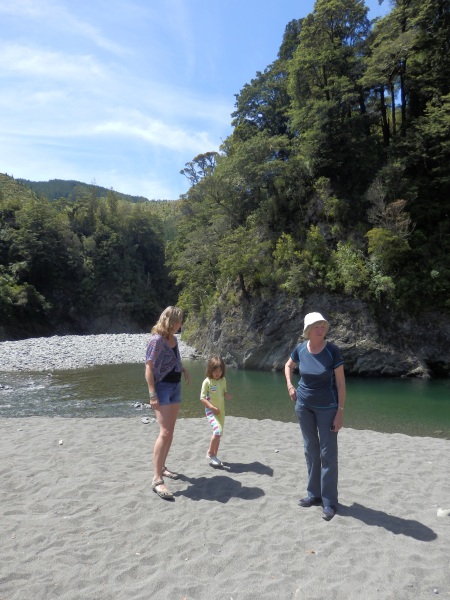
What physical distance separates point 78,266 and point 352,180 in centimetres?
4109

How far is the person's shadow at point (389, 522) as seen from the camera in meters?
4.03

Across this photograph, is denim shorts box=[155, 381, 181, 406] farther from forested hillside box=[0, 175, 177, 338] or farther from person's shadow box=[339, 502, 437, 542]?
forested hillside box=[0, 175, 177, 338]

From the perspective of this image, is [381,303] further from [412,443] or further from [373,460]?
[373,460]

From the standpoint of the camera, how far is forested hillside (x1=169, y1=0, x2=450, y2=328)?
20.3 meters

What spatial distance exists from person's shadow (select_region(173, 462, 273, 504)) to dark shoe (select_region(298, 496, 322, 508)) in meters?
0.56

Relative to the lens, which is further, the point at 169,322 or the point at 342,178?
the point at 342,178

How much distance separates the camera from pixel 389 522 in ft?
14.1

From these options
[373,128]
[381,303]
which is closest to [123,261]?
[373,128]

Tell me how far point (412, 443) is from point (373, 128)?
23.4 meters

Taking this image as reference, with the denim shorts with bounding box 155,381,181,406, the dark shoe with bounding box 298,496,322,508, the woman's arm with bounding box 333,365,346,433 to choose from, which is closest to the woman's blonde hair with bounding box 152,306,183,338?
the denim shorts with bounding box 155,381,181,406

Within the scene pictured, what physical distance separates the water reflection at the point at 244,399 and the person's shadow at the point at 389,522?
599cm

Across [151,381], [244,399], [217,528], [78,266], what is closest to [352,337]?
[244,399]

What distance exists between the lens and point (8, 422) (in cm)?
973

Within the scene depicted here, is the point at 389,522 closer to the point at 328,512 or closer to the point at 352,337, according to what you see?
the point at 328,512
